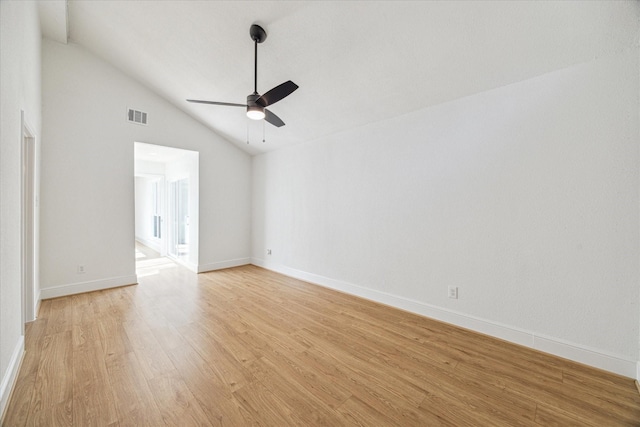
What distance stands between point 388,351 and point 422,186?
76.5 inches

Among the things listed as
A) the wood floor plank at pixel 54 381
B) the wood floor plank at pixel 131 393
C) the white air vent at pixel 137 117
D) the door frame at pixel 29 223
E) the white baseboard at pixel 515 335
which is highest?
the white air vent at pixel 137 117

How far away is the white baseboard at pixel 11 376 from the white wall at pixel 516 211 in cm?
343

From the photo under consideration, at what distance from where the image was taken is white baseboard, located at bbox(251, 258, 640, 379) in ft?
6.72

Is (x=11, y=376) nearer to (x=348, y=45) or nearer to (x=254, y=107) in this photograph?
(x=254, y=107)

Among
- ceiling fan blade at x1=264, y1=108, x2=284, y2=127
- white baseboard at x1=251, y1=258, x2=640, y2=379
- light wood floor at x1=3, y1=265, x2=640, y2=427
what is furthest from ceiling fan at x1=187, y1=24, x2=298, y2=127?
white baseboard at x1=251, y1=258, x2=640, y2=379

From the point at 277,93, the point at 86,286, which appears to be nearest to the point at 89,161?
the point at 86,286

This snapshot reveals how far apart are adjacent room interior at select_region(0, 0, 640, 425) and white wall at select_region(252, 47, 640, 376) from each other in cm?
2

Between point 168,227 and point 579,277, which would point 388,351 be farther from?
point 168,227

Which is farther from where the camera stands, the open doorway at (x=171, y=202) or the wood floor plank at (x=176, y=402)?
the open doorway at (x=171, y=202)

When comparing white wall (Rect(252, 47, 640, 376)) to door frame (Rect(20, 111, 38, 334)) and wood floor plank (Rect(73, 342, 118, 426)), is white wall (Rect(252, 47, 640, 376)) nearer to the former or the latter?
wood floor plank (Rect(73, 342, 118, 426))

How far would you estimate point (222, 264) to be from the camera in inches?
214

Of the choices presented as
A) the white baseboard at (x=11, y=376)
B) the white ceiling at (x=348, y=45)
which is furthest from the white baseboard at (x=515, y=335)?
the white baseboard at (x=11, y=376)

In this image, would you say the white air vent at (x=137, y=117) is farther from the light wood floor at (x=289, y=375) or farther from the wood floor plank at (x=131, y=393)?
the wood floor plank at (x=131, y=393)

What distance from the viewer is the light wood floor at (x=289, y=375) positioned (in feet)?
5.29
